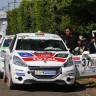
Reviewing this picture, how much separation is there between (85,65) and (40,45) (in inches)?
58.4

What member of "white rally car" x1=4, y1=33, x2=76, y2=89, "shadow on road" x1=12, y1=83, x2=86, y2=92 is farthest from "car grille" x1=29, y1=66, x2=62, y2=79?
"shadow on road" x1=12, y1=83, x2=86, y2=92

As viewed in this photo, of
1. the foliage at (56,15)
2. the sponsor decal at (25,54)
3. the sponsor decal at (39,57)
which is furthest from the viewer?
the foliage at (56,15)

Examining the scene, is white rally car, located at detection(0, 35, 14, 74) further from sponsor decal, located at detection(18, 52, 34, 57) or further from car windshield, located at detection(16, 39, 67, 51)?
sponsor decal, located at detection(18, 52, 34, 57)

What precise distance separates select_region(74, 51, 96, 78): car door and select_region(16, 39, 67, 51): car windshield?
554 millimetres

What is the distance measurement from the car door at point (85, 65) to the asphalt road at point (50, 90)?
41 centimetres

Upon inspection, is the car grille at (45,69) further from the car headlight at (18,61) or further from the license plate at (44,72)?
the car headlight at (18,61)

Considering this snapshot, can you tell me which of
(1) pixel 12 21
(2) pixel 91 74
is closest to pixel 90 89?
(2) pixel 91 74

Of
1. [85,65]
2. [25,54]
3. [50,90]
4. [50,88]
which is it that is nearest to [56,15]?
[85,65]

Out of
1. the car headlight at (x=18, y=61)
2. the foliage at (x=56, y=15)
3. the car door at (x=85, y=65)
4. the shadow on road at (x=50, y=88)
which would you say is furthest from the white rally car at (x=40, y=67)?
the foliage at (x=56, y=15)

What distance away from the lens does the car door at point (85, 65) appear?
13.4m

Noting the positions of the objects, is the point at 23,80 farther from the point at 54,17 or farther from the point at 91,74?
the point at 54,17

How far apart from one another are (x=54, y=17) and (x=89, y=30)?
213 inches

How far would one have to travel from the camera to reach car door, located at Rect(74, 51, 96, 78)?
43.9 feet

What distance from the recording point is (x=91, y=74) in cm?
1352
